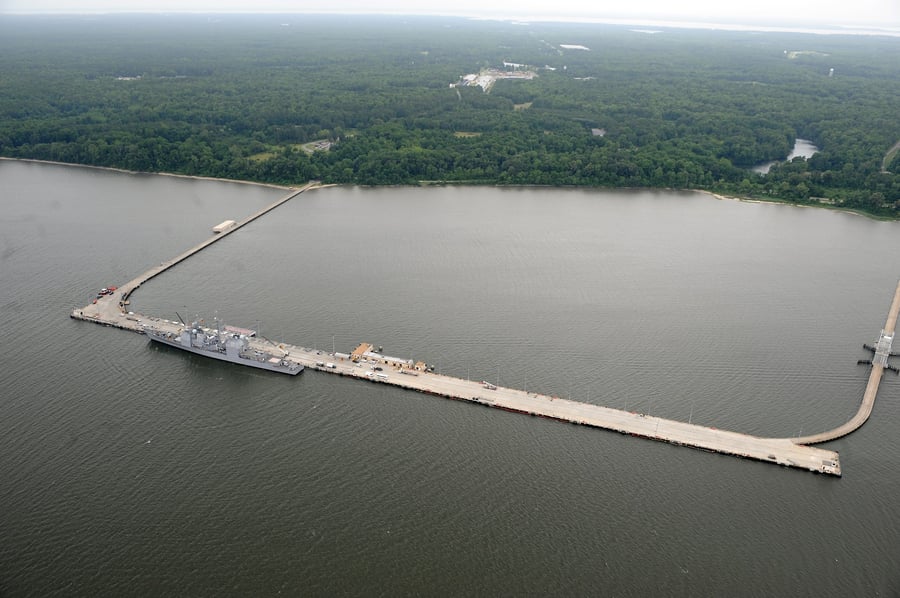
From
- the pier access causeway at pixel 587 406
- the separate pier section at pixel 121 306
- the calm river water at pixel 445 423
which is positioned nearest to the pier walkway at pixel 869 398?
the pier access causeway at pixel 587 406

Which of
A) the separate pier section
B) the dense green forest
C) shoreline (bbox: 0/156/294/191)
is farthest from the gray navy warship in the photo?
the dense green forest

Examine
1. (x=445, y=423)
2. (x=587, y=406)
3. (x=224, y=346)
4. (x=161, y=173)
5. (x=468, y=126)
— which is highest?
(x=468, y=126)

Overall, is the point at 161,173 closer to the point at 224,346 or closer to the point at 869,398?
the point at 224,346

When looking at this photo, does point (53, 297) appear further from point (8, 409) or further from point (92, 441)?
point (92, 441)

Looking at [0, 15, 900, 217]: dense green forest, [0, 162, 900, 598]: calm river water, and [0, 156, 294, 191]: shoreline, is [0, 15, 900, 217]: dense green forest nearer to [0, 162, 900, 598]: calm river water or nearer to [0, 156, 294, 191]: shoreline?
[0, 156, 294, 191]: shoreline

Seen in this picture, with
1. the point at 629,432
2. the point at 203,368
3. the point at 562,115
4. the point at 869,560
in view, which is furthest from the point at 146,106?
the point at 869,560

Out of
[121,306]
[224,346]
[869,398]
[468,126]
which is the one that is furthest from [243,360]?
[468,126]

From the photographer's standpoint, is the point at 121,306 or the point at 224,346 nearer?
the point at 224,346

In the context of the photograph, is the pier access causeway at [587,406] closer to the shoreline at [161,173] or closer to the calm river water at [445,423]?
the calm river water at [445,423]

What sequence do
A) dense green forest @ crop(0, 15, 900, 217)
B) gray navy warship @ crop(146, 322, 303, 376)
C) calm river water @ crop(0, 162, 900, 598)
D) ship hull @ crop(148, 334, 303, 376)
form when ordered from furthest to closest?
dense green forest @ crop(0, 15, 900, 217), gray navy warship @ crop(146, 322, 303, 376), ship hull @ crop(148, 334, 303, 376), calm river water @ crop(0, 162, 900, 598)
